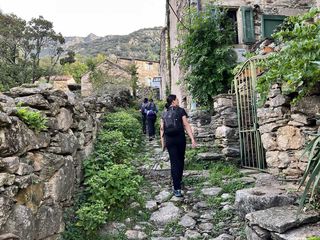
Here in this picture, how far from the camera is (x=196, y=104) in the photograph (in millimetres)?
9859

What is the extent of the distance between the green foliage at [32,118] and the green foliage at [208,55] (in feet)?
20.3

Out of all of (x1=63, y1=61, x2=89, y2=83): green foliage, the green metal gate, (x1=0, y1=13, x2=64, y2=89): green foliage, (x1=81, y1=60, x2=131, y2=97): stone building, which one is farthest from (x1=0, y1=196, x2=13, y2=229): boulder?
(x1=63, y1=61, x2=89, y2=83): green foliage

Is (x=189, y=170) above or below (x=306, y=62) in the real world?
below

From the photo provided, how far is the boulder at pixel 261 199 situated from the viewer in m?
3.57

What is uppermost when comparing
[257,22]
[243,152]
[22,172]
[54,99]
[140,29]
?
Answer: [140,29]

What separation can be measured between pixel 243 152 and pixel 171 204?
234 centimetres

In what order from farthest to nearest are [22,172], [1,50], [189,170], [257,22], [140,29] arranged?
[140,29] < [1,50] < [257,22] < [189,170] < [22,172]

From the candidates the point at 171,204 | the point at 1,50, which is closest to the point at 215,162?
the point at 171,204

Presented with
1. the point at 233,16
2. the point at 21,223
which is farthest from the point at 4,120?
the point at 233,16

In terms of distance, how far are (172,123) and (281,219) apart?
Result: 2480 millimetres

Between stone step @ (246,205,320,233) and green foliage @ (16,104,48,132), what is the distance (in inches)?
100

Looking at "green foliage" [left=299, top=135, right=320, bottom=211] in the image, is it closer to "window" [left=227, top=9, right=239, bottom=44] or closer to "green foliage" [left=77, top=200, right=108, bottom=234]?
"green foliage" [left=77, top=200, right=108, bottom=234]

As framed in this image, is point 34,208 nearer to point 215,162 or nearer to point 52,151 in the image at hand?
point 52,151

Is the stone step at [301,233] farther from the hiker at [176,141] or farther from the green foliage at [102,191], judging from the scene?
the hiker at [176,141]
